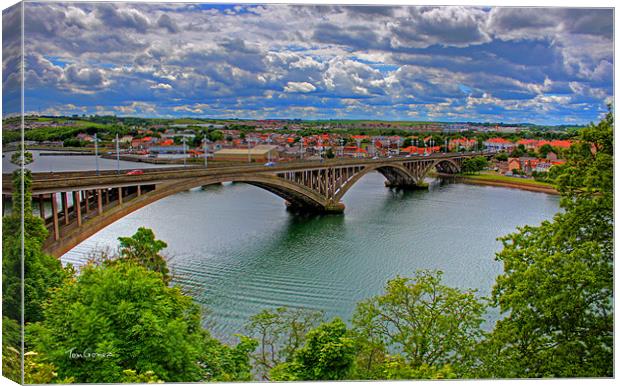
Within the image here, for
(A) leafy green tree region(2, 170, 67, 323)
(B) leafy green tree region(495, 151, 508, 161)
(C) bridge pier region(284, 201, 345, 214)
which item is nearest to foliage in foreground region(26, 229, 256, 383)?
(A) leafy green tree region(2, 170, 67, 323)

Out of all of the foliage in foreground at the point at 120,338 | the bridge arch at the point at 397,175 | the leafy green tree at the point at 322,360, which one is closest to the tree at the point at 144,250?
the foliage in foreground at the point at 120,338

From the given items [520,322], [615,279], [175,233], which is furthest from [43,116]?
[615,279]

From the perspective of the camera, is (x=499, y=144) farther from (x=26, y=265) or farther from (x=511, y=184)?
(x=26, y=265)

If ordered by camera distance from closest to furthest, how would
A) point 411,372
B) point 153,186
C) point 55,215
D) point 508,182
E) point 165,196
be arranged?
point 411,372
point 55,215
point 153,186
point 165,196
point 508,182

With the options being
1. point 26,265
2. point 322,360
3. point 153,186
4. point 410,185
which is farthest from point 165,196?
point 410,185

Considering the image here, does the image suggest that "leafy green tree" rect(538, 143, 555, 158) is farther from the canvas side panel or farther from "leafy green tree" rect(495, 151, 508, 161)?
the canvas side panel

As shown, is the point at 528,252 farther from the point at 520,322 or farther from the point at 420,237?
the point at 420,237
